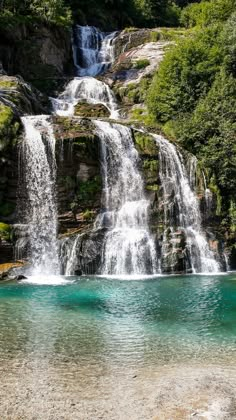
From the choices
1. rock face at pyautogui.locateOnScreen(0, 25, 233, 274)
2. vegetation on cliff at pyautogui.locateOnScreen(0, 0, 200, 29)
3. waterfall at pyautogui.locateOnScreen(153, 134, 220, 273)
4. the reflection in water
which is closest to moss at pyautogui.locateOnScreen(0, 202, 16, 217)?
rock face at pyautogui.locateOnScreen(0, 25, 233, 274)

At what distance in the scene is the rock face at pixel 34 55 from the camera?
47250mm

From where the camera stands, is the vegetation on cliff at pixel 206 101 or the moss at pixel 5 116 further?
the vegetation on cliff at pixel 206 101

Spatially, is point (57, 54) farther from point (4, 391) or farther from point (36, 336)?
point (4, 391)

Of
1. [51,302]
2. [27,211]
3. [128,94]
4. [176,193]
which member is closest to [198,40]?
[128,94]

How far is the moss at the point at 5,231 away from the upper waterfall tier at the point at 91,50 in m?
31.2

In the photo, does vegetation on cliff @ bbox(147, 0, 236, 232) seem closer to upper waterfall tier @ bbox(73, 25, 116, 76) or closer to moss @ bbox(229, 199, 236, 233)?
moss @ bbox(229, 199, 236, 233)

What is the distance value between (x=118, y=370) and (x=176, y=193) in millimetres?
21327

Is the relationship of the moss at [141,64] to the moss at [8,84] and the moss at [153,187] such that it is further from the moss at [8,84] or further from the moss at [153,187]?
the moss at [153,187]

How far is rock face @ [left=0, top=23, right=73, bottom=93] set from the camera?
155 feet

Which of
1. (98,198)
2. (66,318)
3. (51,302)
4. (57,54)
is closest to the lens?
(66,318)

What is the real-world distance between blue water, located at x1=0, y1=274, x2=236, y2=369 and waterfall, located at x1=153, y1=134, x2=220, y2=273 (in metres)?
5.20

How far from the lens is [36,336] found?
12680 millimetres

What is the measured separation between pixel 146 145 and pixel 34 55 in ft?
80.0

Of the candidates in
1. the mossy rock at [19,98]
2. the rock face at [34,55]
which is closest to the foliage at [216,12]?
the rock face at [34,55]
